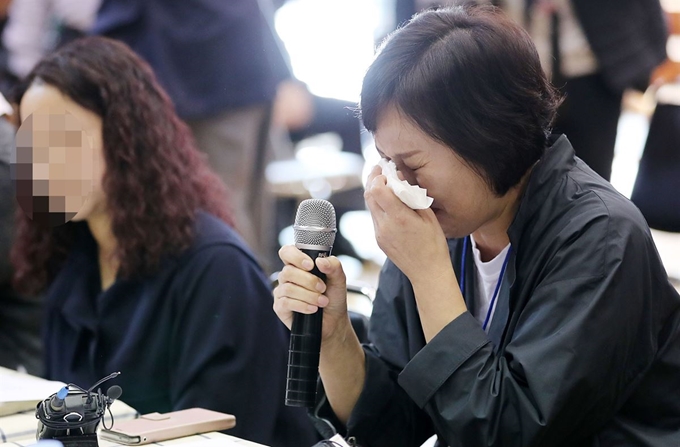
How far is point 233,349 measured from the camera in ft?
5.45

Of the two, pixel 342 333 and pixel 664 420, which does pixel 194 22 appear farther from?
pixel 664 420

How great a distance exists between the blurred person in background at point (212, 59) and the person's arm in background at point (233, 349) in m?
1.17

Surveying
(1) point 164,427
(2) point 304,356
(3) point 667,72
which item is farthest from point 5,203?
(3) point 667,72

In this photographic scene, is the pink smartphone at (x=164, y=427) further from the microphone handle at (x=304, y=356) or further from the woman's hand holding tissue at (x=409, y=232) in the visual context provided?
the woman's hand holding tissue at (x=409, y=232)

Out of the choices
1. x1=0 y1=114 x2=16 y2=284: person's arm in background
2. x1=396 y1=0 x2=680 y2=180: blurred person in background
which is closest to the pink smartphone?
x1=0 y1=114 x2=16 y2=284: person's arm in background

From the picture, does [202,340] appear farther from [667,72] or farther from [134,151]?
[667,72]

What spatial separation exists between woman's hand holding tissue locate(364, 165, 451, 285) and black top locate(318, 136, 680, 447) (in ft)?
0.31

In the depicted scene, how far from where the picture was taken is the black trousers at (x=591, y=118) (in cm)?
259

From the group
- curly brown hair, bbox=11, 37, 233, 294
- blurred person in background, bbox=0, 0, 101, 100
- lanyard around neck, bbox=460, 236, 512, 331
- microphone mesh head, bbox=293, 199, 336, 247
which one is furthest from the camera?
blurred person in background, bbox=0, 0, 101, 100

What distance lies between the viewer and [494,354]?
1.23 metres

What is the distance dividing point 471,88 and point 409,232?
0.22 metres

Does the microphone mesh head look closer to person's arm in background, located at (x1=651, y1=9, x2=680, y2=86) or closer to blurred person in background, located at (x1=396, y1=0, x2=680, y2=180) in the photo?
blurred person in background, located at (x1=396, y1=0, x2=680, y2=180)

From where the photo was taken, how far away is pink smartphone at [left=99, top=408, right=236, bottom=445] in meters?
1.26

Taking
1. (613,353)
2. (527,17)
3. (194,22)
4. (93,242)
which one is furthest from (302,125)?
(613,353)
